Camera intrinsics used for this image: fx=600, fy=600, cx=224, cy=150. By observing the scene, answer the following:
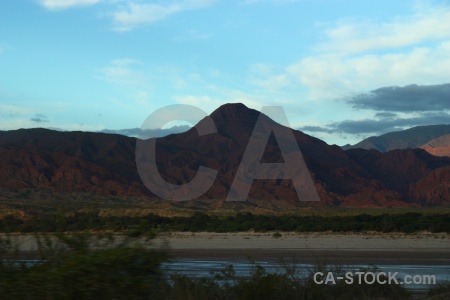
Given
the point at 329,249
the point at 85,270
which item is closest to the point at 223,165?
the point at 329,249

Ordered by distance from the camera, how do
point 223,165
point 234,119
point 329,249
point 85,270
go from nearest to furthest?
point 85,270
point 329,249
point 223,165
point 234,119

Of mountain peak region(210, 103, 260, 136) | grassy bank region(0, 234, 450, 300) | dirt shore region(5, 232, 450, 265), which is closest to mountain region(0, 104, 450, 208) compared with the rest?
mountain peak region(210, 103, 260, 136)

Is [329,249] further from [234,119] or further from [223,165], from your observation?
[234,119]

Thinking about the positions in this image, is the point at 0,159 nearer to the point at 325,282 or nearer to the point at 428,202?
the point at 428,202

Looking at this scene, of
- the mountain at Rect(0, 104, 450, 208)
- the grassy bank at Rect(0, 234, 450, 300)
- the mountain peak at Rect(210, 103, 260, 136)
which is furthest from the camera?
the mountain peak at Rect(210, 103, 260, 136)

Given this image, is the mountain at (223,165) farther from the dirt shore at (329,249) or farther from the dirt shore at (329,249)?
the dirt shore at (329,249)

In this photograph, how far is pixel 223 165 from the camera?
11169 cm

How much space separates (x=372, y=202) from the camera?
338ft

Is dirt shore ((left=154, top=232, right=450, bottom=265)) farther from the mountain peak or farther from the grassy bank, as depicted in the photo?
the mountain peak

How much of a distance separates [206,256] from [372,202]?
75.9 m

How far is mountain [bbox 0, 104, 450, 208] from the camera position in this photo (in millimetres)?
96125

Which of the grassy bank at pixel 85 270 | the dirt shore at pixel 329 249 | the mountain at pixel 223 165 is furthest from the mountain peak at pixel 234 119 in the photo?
the grassy bank at pixel 85 270

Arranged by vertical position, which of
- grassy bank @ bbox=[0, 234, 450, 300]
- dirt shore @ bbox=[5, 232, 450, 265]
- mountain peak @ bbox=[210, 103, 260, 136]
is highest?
mountain peak @ bbox=[210, 103, 260, 136]

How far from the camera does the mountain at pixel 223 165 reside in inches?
3784
